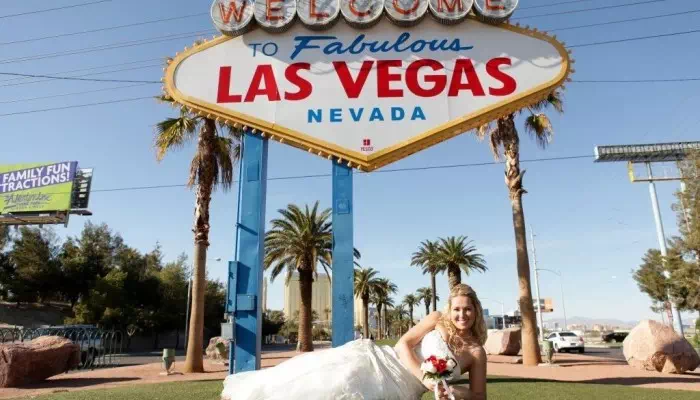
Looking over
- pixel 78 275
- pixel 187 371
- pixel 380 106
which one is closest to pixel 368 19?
pixel 380 106

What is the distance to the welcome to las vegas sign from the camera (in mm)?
9305

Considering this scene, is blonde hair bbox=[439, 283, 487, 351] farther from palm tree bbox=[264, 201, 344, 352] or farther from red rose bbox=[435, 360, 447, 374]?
palm tree bbox=[264, 201, 344, 352]

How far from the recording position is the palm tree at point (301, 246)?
3083cm

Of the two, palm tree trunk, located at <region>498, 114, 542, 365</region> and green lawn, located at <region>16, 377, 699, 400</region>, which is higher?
palm tree trunk, located at <region>498, 114, 542, 365</region>

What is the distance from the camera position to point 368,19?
993 centimetres

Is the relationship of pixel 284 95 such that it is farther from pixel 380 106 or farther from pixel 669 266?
pixel 669 266

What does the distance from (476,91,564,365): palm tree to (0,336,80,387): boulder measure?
52.9 ft

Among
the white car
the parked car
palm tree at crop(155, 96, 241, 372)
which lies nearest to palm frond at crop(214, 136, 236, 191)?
palm tree at crop(155, 96, 241, 372)

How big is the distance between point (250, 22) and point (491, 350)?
75.1 feet

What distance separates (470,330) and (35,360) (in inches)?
631

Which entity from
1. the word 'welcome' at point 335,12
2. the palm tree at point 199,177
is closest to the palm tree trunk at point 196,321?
the palm tree at point 199,177

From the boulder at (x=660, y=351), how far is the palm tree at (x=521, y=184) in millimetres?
3348

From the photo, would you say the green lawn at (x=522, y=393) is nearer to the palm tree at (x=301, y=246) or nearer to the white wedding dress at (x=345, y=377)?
the white wedding dress at (x=345, y=377)

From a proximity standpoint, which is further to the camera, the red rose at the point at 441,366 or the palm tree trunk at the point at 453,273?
the palm tree trunk at the point at 453,273
